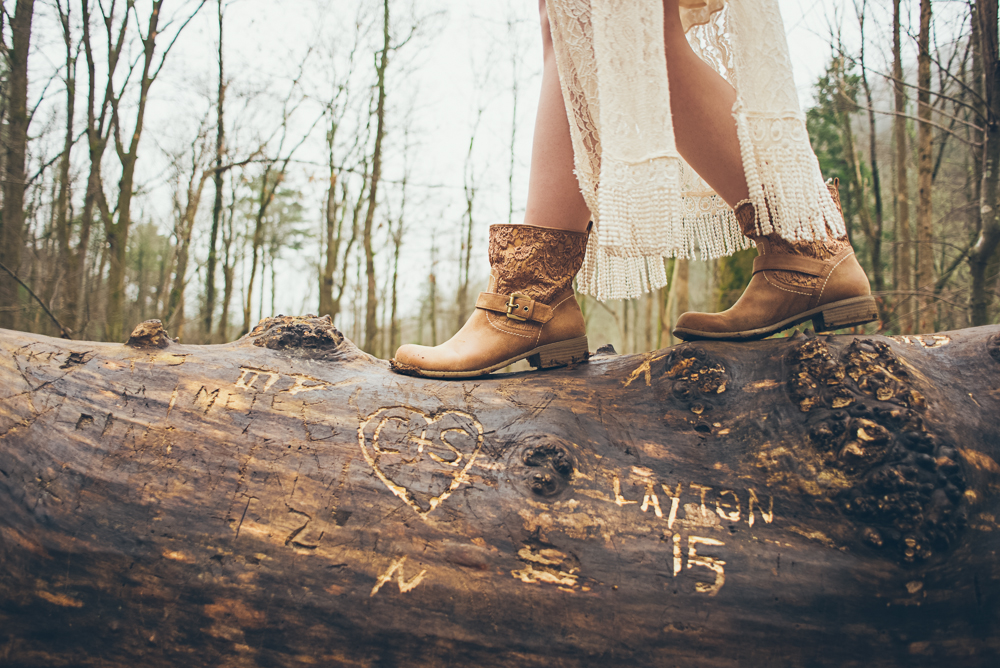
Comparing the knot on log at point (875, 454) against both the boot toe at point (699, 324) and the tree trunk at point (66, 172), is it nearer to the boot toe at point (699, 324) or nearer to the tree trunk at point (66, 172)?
the boot toe at point (699, 324)

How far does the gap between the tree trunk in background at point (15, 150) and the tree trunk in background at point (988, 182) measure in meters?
7.77

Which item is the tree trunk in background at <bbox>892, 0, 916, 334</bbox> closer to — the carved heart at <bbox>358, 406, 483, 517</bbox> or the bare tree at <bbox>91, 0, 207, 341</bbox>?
the carved heart at <bbox>358, 406, 483, 517</bbox>

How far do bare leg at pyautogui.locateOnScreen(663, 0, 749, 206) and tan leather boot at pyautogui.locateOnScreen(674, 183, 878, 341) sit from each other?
4.9 inches

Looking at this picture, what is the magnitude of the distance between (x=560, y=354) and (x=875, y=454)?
2.34ft

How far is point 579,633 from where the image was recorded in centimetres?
89

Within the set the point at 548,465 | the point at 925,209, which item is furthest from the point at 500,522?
the point at 925,209

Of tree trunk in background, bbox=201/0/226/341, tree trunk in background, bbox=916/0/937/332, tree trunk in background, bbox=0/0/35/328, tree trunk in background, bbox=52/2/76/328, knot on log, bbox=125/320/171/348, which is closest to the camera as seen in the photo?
knot on log, bbox=125/320/171/348

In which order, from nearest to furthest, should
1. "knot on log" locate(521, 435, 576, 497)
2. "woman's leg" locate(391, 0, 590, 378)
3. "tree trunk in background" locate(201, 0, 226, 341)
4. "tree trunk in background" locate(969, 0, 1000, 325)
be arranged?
"knot on log" locate(521, 435, 576, 497)
"woman's leg" locate(391, 0, 590, 378)
"tree trunk in background" locate(969, 0, 1000, 325)
"tree trunk in background" locate(201, 0, 226, 341)

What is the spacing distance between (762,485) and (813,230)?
1.95 ft

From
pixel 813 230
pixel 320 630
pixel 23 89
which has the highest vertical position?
pixel 23 89

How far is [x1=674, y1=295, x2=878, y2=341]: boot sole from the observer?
4.24ft

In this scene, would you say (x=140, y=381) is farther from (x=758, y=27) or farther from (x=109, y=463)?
(x=758, y=27)

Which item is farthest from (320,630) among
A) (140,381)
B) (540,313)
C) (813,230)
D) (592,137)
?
(813,230)

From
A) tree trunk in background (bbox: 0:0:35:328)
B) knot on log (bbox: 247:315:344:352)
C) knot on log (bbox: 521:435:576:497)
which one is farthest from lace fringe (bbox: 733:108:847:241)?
tree trunk in background (bbox: 0:0:35:328)
